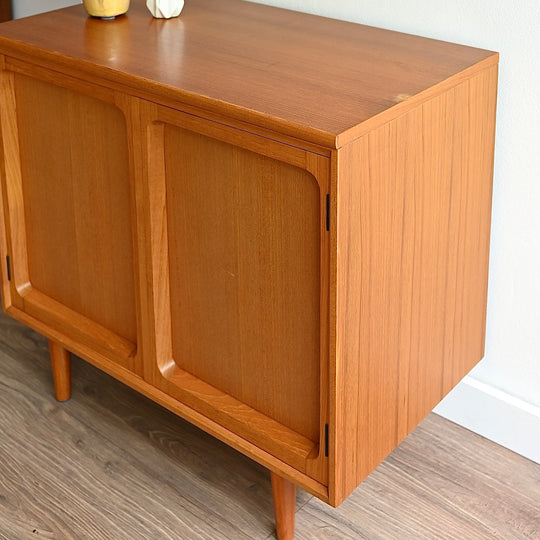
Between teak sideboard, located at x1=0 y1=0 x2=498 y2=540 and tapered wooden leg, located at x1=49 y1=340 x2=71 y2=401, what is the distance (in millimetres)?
156

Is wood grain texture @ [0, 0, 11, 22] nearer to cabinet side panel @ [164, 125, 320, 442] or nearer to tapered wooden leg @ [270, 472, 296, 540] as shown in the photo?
cabinet side panel @ [164, 125, 320, 442]

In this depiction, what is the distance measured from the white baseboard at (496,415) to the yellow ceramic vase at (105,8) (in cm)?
93

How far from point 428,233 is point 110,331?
0.61 m

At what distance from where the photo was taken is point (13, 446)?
68.4 inches

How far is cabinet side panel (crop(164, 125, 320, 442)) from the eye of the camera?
1.20 meters

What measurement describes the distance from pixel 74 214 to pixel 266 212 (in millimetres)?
462

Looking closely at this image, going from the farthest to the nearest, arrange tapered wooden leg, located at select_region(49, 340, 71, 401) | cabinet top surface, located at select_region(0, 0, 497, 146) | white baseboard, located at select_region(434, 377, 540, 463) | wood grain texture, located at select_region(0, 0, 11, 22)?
wood grain texture, located at select_region(0, 0, 11, 22) → tapered wooden leg, located at select_region(49, 340, 71, 401) → white baseboard, located at select_region(434, 377, 540, 463) → cabinet top surface, located at select_region(0, 0, 497, 146)

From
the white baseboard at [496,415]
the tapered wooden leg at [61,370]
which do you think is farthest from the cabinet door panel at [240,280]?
the white baseboard at [496,415]

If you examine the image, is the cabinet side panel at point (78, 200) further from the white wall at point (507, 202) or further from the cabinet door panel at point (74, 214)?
the white wall at point (507, 202)

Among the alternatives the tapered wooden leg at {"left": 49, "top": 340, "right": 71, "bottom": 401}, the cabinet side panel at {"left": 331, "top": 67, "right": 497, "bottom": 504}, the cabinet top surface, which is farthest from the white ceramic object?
the tapered wooden leg at {"left": 49, "top": 340, "right": 71, "bottom": 401}

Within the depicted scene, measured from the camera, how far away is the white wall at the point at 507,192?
140 centimetres

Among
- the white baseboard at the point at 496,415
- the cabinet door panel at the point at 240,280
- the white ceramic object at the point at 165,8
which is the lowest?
the white baseboard at the point at 496,415

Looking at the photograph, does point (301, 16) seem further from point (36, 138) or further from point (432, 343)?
point (432, 343)

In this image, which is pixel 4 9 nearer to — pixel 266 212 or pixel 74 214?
pixel 74 214
